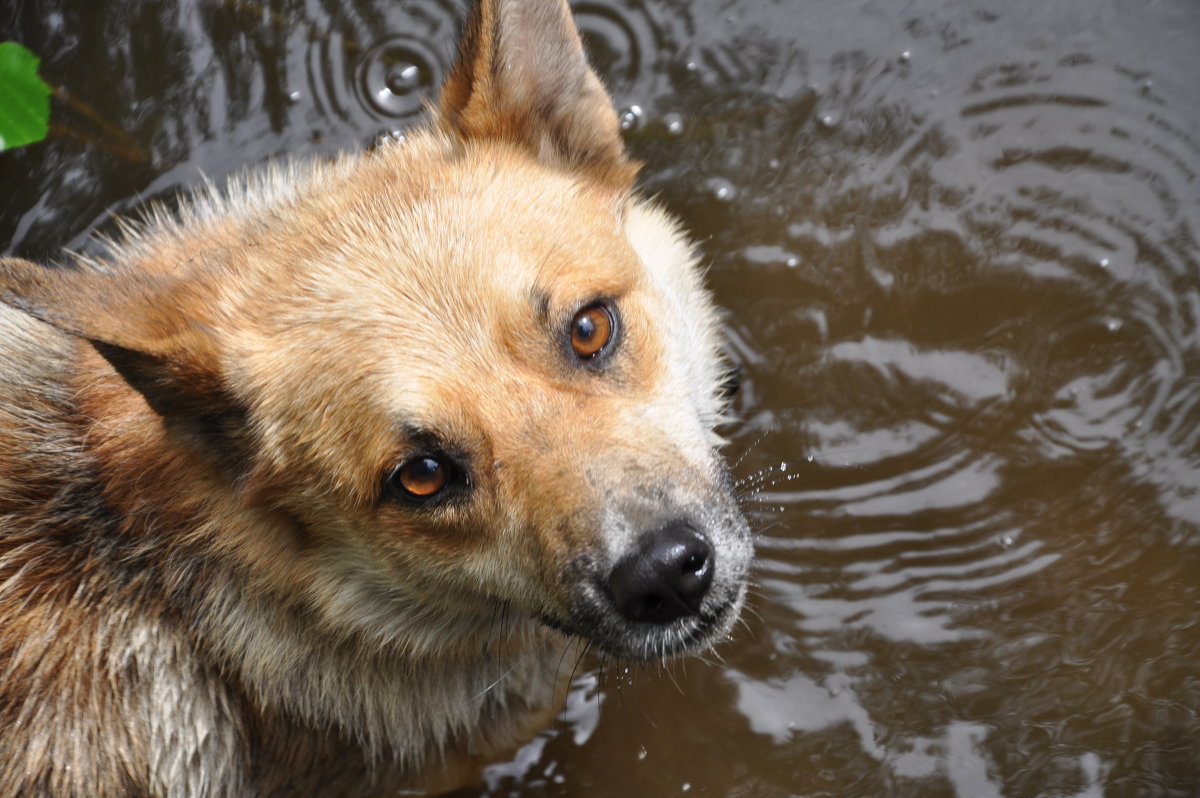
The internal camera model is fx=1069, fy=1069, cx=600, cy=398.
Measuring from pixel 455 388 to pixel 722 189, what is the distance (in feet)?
9.41

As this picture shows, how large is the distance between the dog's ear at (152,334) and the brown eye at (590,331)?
3.60ft

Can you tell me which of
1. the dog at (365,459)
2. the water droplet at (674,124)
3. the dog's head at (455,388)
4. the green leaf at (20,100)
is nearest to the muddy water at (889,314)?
the water droplet at (674,124)

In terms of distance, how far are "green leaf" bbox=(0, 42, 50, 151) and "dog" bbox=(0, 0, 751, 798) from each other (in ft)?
1.54

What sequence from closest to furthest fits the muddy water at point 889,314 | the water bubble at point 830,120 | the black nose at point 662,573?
the black nose at point 662,573
the muddy water at point 889,314
the water bubble at point 830,120

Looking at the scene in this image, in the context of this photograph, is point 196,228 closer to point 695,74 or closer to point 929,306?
point 695,74

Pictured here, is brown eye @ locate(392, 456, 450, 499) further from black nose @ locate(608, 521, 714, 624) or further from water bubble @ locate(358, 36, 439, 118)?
water bubble @ locate(358, 36, 439, 118)

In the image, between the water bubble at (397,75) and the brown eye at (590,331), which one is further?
the water bubble at (397,75)

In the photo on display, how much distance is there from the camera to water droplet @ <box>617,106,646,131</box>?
5766mm

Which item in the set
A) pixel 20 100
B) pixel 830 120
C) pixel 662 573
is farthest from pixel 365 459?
pixel 830 120

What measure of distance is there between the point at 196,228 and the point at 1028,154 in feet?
12.6

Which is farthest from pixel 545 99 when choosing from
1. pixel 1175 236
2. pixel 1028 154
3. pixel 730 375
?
pixel 1175 236

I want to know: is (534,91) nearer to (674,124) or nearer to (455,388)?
(455,388)

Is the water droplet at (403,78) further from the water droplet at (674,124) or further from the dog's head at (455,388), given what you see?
the dog's head at (455,388)

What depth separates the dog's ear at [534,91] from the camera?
362 centimetres
